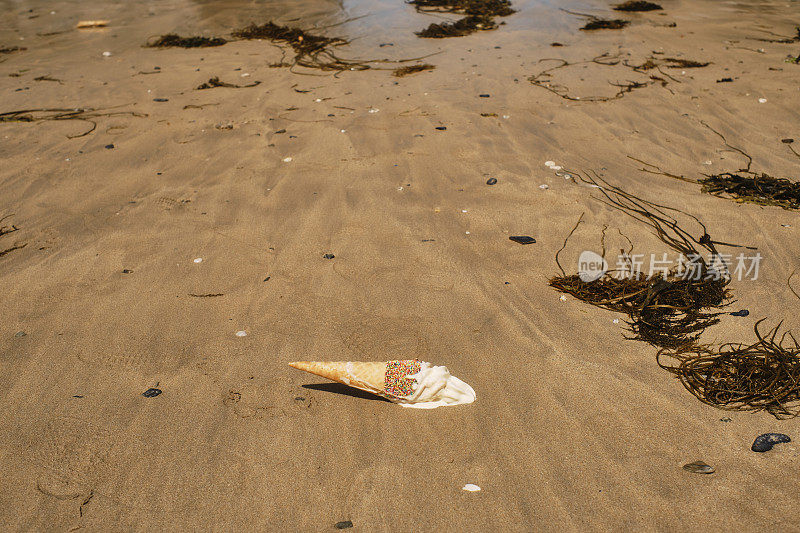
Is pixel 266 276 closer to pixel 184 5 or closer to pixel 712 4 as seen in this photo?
pixel 184 5

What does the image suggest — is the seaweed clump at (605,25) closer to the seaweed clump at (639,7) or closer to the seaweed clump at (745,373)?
the seaweed clump at (639,7)

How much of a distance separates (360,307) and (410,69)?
15.3 feet

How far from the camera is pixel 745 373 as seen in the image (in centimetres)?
243

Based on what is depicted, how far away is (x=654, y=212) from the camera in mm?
3744

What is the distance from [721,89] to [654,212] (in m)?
3.12

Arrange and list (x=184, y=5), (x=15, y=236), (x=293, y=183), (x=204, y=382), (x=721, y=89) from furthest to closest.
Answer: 1. (x=184, y=5)
2. (x=721, y=89)
3. (x=293, y=183)
4. (x=15, y=236)
5. (x=204, y=382)

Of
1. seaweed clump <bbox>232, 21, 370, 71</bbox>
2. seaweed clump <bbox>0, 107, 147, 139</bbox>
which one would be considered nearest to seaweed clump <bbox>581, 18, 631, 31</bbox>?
seaweed clump <bbox>232, 21, 370, 71</bbox>

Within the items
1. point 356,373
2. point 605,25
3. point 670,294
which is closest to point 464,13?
point 605,25

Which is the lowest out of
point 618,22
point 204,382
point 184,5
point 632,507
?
point 632,507

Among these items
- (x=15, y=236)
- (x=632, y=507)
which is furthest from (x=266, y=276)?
(x=632, y=507)

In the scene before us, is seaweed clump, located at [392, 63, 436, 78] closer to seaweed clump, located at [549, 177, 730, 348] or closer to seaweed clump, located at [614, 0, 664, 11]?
seaweed clump, located at [549, 177, 730, 348]

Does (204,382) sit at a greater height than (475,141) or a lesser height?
lesser

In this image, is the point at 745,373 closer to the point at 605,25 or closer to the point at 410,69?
the point at 410,69

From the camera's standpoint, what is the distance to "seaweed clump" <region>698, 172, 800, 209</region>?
3.83 metres
